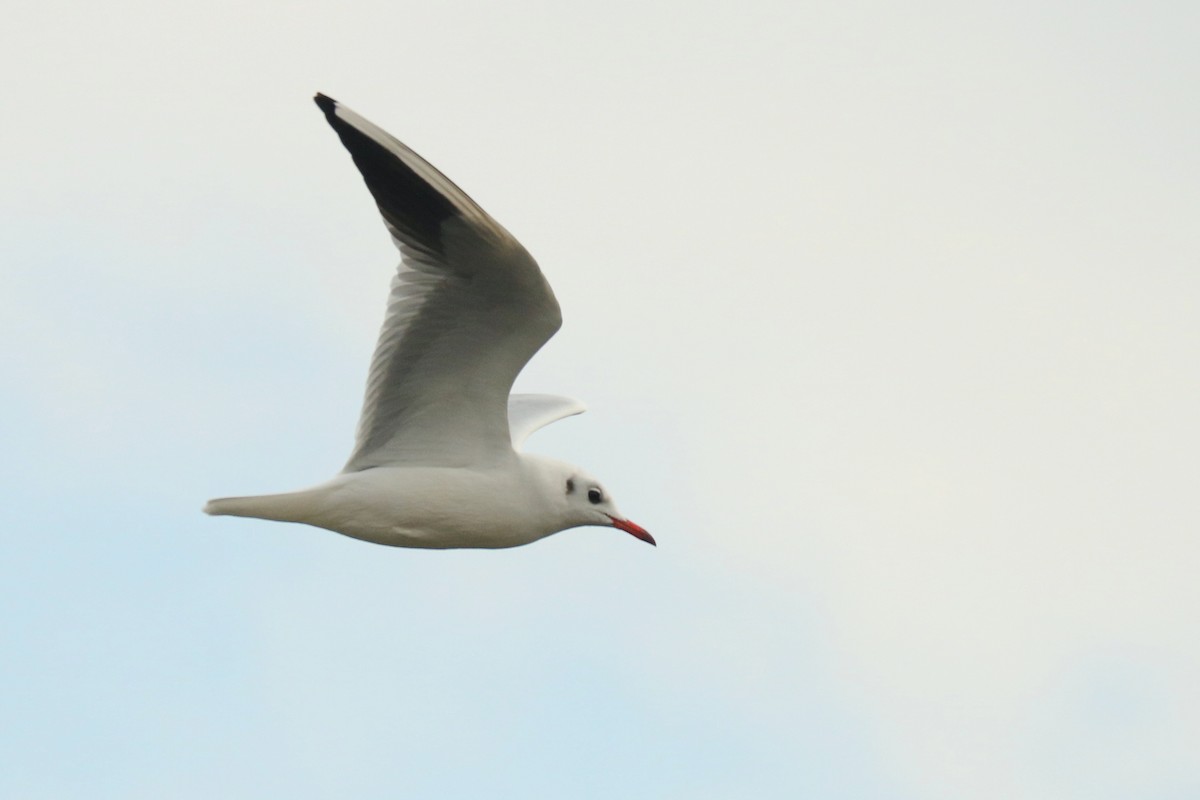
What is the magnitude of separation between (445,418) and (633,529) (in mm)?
1293

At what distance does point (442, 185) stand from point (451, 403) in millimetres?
1489

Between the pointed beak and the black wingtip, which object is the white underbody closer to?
the pointed beak

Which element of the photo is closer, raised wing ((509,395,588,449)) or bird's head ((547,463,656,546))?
bird's head ((547,463,656,546))

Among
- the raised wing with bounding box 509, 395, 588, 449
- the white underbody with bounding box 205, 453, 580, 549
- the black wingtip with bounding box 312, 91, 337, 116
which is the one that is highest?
the black wingtip with bounding box 312, 91, 337, 116

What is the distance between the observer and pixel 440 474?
37.2ft

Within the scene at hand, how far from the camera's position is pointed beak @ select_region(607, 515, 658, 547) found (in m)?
11.9

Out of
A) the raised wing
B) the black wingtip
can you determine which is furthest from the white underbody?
the black wingtip

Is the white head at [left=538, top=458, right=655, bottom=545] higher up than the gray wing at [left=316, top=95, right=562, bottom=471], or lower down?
lower down

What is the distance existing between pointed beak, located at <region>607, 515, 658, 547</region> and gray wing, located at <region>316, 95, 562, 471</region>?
81cm

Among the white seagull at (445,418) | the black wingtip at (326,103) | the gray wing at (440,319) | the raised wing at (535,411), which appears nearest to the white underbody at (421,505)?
the white seagull at (445,418)

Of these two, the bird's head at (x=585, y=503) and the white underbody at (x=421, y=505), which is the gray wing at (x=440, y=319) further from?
the bird's head at (x=585, y=503)

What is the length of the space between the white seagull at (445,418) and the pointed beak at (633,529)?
0.06 ft

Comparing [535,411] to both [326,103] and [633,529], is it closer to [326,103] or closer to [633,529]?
[633,529]

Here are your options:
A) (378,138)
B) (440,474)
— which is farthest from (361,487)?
(378,138)
